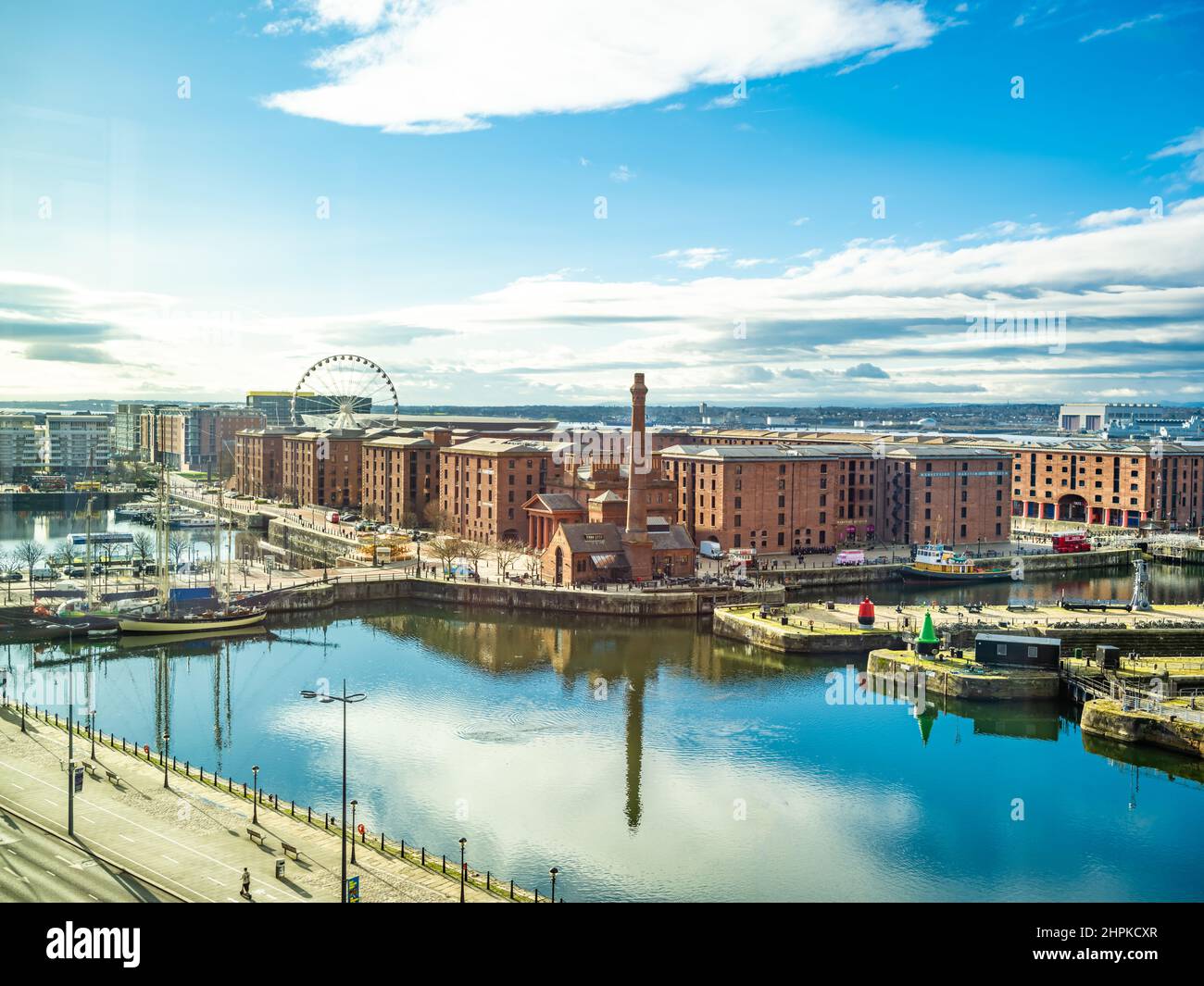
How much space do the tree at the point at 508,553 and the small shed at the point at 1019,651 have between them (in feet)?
74.6

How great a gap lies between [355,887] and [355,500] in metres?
63.4

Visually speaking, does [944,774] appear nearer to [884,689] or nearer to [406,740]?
[884,689]

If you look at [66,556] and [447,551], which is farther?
[66,556]

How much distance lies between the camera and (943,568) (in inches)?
2076

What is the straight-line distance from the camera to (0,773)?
2020 centimetres

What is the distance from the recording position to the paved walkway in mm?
15766

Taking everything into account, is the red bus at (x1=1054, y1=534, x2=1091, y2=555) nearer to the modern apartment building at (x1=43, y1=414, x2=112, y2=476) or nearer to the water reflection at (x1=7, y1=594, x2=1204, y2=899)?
the water reflection at (x1=7, y1=594, x2=1204, y2=899)

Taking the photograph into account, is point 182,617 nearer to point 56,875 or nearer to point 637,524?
point 637,524

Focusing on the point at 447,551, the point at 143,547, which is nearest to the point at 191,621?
the point at 447,551

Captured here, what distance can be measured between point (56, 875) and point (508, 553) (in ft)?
129

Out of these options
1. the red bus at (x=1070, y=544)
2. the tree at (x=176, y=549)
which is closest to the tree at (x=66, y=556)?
the tree at (x=176, y=549)
